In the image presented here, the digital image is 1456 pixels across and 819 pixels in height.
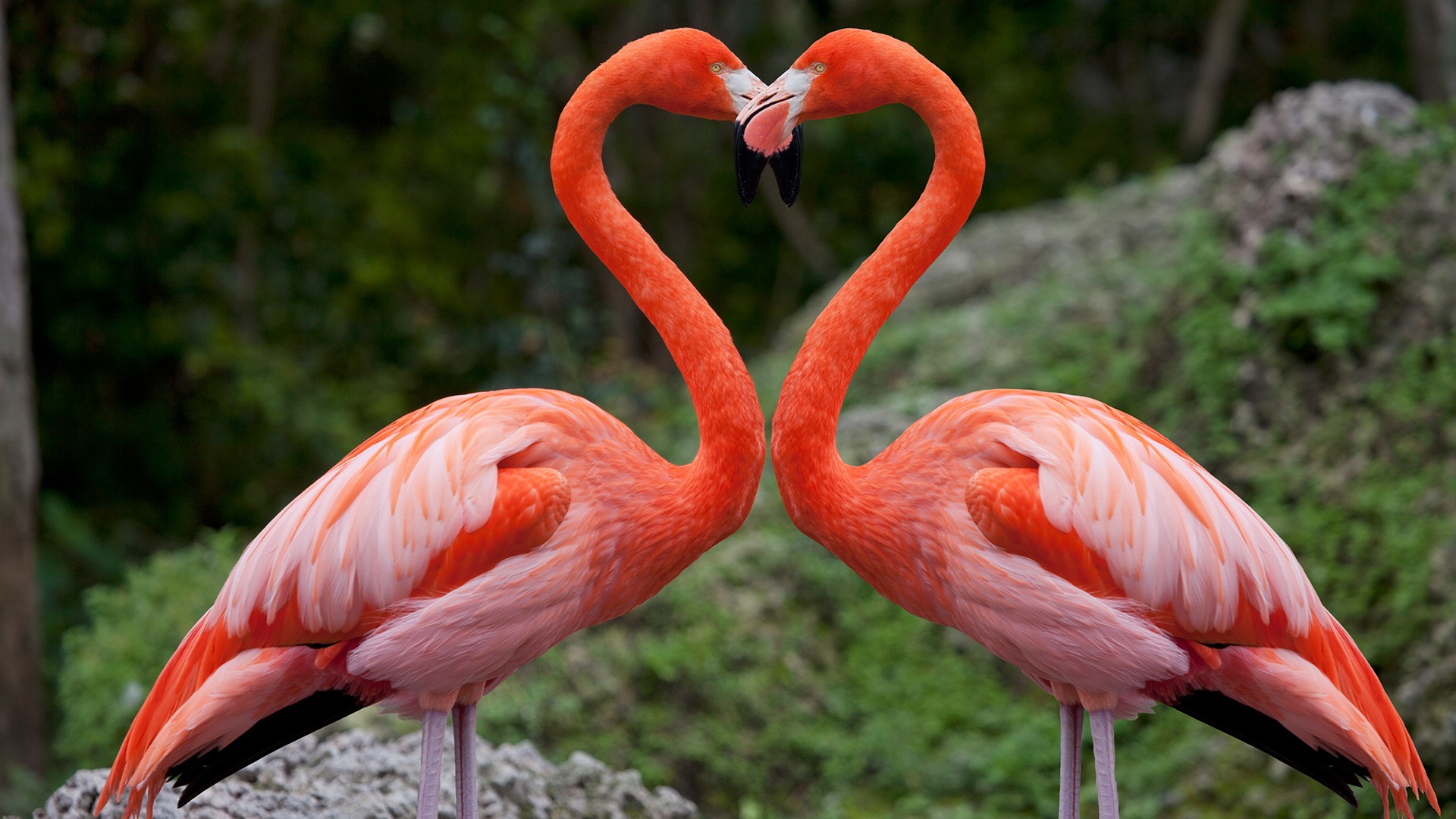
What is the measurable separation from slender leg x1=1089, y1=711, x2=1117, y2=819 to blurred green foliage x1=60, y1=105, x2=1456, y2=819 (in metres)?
1.82

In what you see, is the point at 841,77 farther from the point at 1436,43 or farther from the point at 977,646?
the point at 1436,43

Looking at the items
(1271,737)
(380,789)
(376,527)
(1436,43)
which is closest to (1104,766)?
(1271,737)

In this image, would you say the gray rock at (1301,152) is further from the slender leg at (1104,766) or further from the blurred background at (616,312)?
the slender leg at (1104,766)

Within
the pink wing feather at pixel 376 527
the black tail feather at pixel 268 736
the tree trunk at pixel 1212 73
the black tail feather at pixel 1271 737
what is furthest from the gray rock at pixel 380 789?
the tree trunk at pixel 1212 73

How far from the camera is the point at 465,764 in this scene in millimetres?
2736

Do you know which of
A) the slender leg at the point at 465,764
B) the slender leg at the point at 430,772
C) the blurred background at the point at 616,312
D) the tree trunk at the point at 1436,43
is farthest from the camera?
the tree trunk at the point at 1436,43

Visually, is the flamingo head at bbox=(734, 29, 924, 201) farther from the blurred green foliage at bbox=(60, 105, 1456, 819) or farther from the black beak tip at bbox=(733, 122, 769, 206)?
the blurred green foliage at bbox=(60, 105, 1456, 819)

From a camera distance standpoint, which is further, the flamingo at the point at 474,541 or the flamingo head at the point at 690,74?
the flamingo head at the point at 690,74

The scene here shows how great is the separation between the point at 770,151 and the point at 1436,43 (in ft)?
18.7

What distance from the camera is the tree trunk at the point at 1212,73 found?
9.85 m

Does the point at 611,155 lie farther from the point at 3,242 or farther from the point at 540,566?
the point at 540,566

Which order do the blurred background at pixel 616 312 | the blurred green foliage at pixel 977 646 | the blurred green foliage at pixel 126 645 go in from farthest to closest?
the blurred green foliage at pixel 126 645 < the blurred background at pixel 616 312 < the blurred green foliage at pixel 977 646

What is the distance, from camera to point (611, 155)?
31.5 feet

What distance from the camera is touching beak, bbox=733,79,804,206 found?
2.56m
